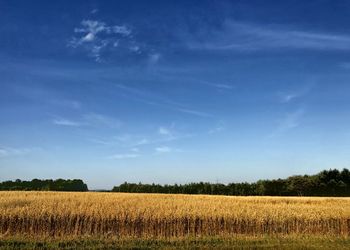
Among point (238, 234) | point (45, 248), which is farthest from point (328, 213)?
point (45, 248)

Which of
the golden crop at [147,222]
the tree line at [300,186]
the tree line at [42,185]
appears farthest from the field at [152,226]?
the tree line at [42,185]

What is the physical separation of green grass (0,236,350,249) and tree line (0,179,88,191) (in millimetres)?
66216

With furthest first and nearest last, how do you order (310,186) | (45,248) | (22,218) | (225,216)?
(310,186) < (225,216) < (22,218) < (45,248)

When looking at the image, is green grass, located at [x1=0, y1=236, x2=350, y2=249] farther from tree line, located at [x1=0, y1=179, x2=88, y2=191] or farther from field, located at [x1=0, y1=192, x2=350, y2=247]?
tree line, located at [x1=0, y1=179, x2=88, y2=191]

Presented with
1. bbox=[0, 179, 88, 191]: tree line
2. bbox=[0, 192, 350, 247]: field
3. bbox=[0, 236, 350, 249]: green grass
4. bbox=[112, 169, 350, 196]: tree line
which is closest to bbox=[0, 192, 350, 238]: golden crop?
bbox=[0, 192, 350, 247]: field

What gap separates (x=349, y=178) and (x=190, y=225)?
6559cm

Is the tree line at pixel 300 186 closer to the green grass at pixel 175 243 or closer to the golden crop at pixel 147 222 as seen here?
the golden crop at pixel 147 222

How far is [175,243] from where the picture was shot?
2347cm

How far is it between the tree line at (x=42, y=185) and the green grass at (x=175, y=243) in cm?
6622

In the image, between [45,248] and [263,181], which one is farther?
[263,181]

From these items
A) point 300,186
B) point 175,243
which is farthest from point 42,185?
point 175,243

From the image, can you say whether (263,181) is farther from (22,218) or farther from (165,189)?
(22,218)

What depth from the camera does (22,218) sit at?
2605cm

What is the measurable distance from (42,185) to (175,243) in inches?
2839
